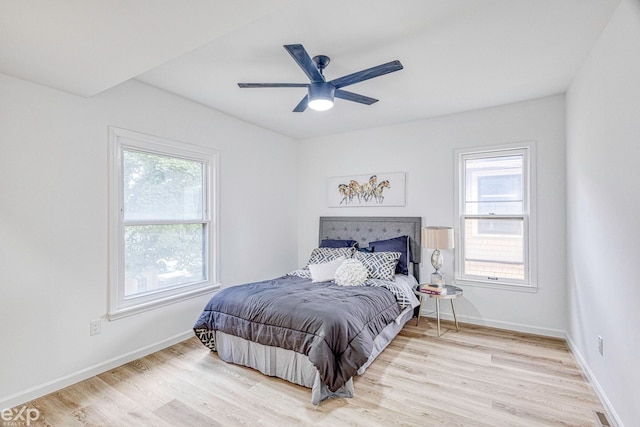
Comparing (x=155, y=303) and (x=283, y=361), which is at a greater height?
(x=155, y=303)

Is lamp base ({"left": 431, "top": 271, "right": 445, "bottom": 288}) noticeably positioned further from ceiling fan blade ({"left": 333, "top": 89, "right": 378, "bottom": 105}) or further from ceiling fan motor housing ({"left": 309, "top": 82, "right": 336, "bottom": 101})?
ceiling fan motor housing ({"left": 309, "top": 82, "right": 336, "bottom": 101})

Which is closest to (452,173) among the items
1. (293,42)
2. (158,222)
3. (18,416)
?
(293,42)

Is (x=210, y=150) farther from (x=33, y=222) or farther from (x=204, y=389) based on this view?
(x=204, y=389)

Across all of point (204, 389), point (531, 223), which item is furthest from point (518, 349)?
point (204, 389)

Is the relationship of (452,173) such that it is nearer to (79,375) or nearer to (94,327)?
(94,327)

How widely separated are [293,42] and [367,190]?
2660 millimetres

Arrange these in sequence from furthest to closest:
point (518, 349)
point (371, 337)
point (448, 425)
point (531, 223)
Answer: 1. point (531, 223)
2. point (518, 349)
3. point (371, 337)
4. point (448, 425)

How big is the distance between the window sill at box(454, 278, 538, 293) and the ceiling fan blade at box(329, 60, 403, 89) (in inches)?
109

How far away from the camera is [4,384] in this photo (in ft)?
7.24

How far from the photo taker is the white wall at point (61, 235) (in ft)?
7.41

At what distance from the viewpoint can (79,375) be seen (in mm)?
2572

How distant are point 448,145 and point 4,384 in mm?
4719

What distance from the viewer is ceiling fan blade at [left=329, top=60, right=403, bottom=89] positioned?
2150 mm

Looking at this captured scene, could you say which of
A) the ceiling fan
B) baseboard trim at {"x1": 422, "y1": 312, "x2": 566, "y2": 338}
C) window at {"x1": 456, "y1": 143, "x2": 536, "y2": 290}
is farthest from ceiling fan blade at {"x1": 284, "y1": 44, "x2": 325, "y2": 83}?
baseboard trim at {"x1": 422, "y1": 312, "x2": 566, "y2": 338}
